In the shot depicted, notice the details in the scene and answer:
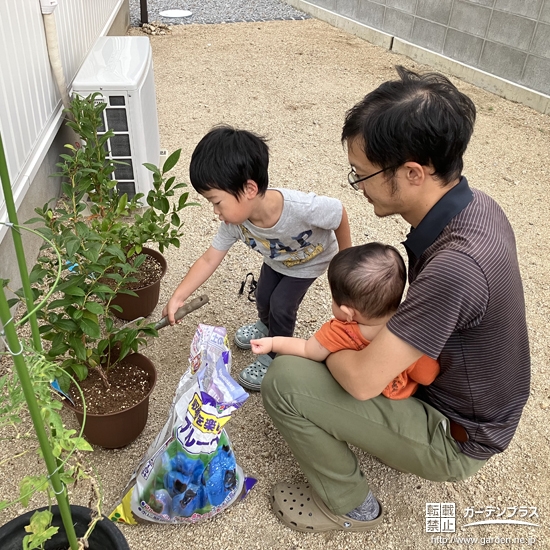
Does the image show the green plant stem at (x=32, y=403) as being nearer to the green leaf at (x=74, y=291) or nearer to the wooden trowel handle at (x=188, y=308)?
the green leaf at (x=74, y=291)

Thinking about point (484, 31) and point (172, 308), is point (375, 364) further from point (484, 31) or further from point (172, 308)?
point (484, 31)

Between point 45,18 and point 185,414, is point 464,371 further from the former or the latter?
point 45,18

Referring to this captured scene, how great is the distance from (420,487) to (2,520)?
4.44 ft

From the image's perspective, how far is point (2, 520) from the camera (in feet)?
5.64

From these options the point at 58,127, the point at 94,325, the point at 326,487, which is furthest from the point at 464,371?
the point at 58,127

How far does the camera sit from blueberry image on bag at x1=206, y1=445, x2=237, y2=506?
1.66 metres

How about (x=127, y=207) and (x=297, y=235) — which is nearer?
(x=297, y=235)

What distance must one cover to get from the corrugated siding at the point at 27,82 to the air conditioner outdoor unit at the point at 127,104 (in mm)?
171

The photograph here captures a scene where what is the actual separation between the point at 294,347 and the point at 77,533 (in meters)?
0.78

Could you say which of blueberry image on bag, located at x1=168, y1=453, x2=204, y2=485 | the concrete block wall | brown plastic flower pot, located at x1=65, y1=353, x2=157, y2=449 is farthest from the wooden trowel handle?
the concrete block wall

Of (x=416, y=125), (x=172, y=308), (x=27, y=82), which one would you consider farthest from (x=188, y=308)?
(x=27, y=82)

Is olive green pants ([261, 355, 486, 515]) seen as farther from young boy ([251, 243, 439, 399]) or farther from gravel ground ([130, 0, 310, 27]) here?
gravel ground ([130, 0, 310, 27])

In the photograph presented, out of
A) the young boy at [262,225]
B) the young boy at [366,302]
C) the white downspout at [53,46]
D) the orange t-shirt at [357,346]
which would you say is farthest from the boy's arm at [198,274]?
the white downspout at [53,46]

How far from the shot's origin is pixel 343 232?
2.15 metres
